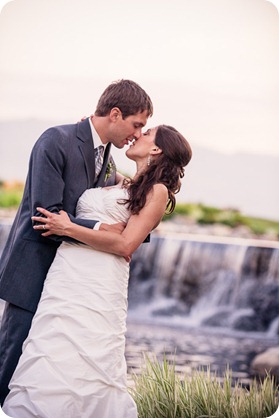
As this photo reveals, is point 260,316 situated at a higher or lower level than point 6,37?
lower

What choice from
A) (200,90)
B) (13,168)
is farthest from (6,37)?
(13,168)

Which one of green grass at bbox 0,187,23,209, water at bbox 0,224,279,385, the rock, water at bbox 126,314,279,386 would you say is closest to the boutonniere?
water at bbox 126,314,279,386

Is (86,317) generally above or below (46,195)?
below

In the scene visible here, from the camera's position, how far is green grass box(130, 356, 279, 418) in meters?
3.27

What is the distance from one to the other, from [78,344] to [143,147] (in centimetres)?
85

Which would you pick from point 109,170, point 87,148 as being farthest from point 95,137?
point 109,170

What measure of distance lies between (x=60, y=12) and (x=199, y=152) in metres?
6.49

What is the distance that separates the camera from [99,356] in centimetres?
291

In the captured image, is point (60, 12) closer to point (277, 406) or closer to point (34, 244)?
point (34, 244)

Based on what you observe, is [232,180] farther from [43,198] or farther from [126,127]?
[43,198]

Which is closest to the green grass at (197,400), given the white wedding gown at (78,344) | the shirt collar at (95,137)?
the white wedding gown at (78,344)

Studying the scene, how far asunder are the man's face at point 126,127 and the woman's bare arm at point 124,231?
0.28 meters

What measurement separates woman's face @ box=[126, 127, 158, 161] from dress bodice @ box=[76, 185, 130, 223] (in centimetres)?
19

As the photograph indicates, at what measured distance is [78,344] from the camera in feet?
9.50
